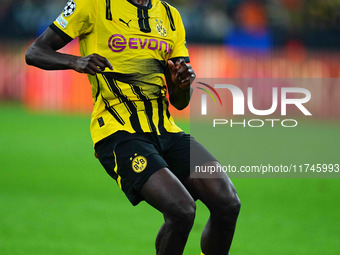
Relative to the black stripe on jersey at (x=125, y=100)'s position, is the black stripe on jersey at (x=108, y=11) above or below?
above

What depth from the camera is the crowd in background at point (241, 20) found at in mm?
15570

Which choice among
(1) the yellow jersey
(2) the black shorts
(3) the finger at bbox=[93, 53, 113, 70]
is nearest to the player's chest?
(1) the yellow jersey

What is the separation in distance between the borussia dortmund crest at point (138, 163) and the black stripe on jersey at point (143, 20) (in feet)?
3.04

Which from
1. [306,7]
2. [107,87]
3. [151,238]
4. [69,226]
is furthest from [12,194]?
[306,7]

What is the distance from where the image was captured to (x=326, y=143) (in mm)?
11938

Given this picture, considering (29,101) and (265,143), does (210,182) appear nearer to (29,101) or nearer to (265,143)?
(265,143)

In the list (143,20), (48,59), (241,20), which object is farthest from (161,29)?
(241,20)

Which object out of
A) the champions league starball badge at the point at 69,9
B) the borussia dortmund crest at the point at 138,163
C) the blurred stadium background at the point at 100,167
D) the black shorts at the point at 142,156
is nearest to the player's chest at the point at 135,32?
the champions league starball badge at the point at 69,9

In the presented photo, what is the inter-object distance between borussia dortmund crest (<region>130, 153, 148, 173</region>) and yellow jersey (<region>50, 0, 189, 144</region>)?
0.26 m

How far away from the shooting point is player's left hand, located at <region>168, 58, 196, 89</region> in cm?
418

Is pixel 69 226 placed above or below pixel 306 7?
below

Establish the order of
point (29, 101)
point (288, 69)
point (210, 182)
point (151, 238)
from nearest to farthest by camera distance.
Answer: point (210, 182) → point (151, 238) → point (288, 69) → point (29, 101)

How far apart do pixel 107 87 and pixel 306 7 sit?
1391 centimetres

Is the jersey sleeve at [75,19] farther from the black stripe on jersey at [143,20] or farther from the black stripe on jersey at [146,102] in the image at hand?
the black stripe on jersey at [146,102]
